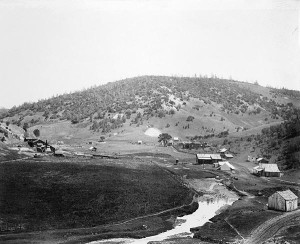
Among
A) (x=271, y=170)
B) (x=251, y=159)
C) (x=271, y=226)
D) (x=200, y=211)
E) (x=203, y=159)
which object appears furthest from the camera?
(x=251, y=159)

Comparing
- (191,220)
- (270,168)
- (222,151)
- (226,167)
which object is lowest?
(191,220)

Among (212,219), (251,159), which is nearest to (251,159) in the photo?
(251,159)

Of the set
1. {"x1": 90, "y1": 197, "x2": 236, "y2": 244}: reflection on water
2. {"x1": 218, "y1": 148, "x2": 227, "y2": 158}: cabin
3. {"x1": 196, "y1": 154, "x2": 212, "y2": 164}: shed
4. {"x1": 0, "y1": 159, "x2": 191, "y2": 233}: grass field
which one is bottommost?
{"x1": 90, "y1": 197, "x2": 236, "y2": 244}: reflection on water

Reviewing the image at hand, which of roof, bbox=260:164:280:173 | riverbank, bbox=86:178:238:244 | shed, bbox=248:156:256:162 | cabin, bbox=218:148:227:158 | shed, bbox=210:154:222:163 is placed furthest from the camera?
cabin, bbox=218:148:227:158

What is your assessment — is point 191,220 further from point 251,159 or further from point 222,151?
point 222,151

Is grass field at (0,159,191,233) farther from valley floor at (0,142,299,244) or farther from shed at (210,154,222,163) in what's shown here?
shed at (210,154,222,163)

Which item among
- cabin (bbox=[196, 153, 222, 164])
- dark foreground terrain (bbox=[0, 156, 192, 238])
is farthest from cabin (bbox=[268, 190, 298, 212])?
cabin (bbox=[196, 153, 222, 164])

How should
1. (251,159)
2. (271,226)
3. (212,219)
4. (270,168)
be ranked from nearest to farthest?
(271,226) < (212,219) < (270,168) < (251,159)

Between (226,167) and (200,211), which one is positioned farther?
(226,167)
